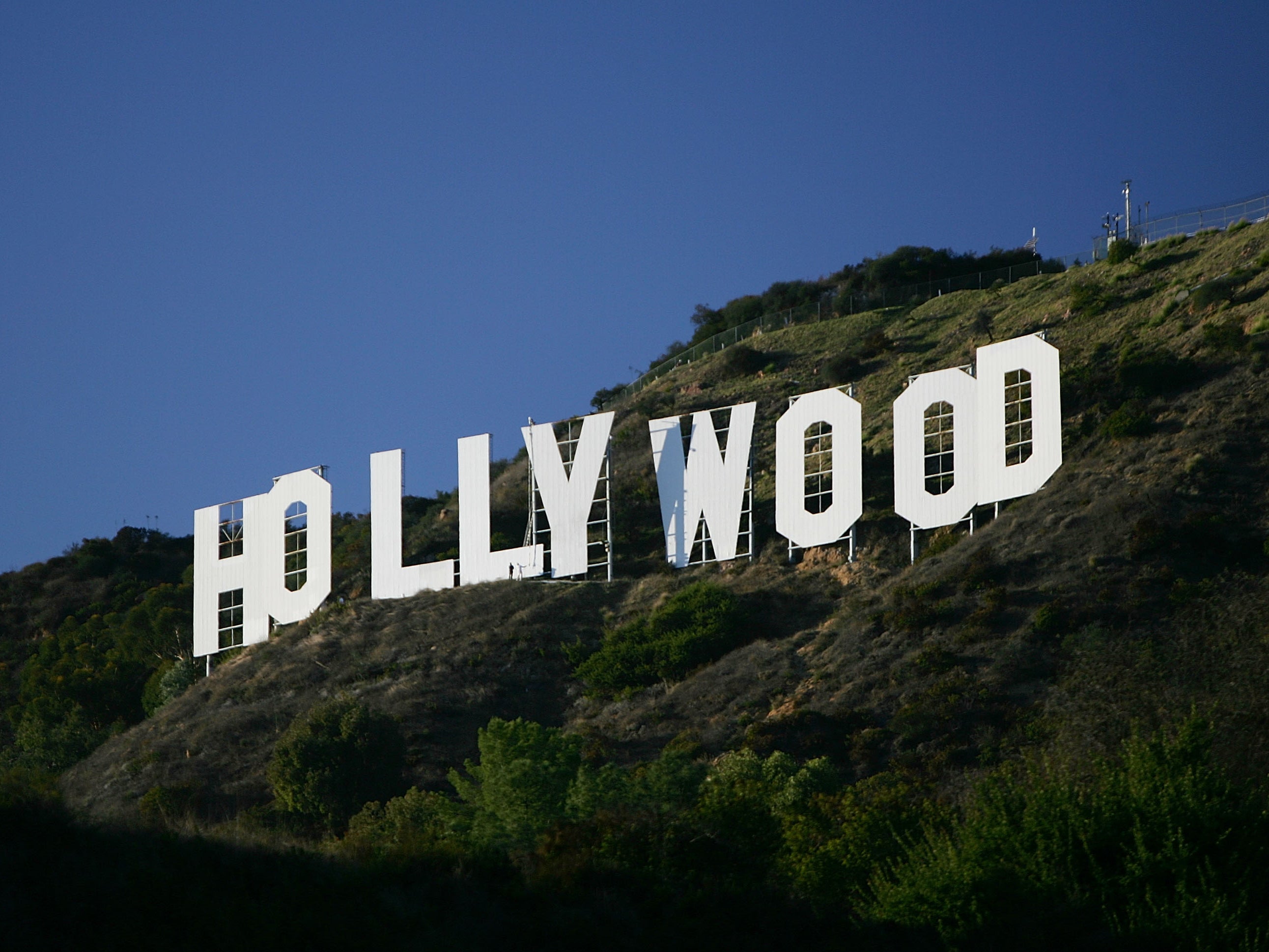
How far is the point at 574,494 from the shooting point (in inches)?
2125

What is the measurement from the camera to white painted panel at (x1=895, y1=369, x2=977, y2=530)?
155 feet

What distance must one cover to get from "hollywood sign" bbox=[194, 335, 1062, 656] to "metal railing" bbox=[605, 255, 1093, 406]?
2086 centimetres

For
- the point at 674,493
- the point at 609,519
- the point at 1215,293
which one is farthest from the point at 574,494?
the point at 1215,293

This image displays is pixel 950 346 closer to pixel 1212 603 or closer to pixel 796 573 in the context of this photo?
pixel 796 573

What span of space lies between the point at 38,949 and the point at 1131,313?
4873 cm

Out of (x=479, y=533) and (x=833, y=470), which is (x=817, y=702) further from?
(x=479, y=533)

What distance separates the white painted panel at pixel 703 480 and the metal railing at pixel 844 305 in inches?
1129

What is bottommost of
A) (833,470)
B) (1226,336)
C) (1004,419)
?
(833,470)

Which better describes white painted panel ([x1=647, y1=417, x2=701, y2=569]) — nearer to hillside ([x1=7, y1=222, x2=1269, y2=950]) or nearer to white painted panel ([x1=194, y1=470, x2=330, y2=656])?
hillside ([x1=7, y1=222, x2=1269, y2=950])

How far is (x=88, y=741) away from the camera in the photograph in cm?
5912

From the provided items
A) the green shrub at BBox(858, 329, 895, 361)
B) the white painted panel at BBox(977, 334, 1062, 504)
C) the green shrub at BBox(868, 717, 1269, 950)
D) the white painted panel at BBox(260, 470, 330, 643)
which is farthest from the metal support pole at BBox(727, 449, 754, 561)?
the green shrub at BBox(868, 717, 1269, 950)

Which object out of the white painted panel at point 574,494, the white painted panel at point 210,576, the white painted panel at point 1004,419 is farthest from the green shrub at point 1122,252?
the white painted panel at point 210,576

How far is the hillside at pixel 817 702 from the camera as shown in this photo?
26047mm

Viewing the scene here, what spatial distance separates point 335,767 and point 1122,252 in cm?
4360
